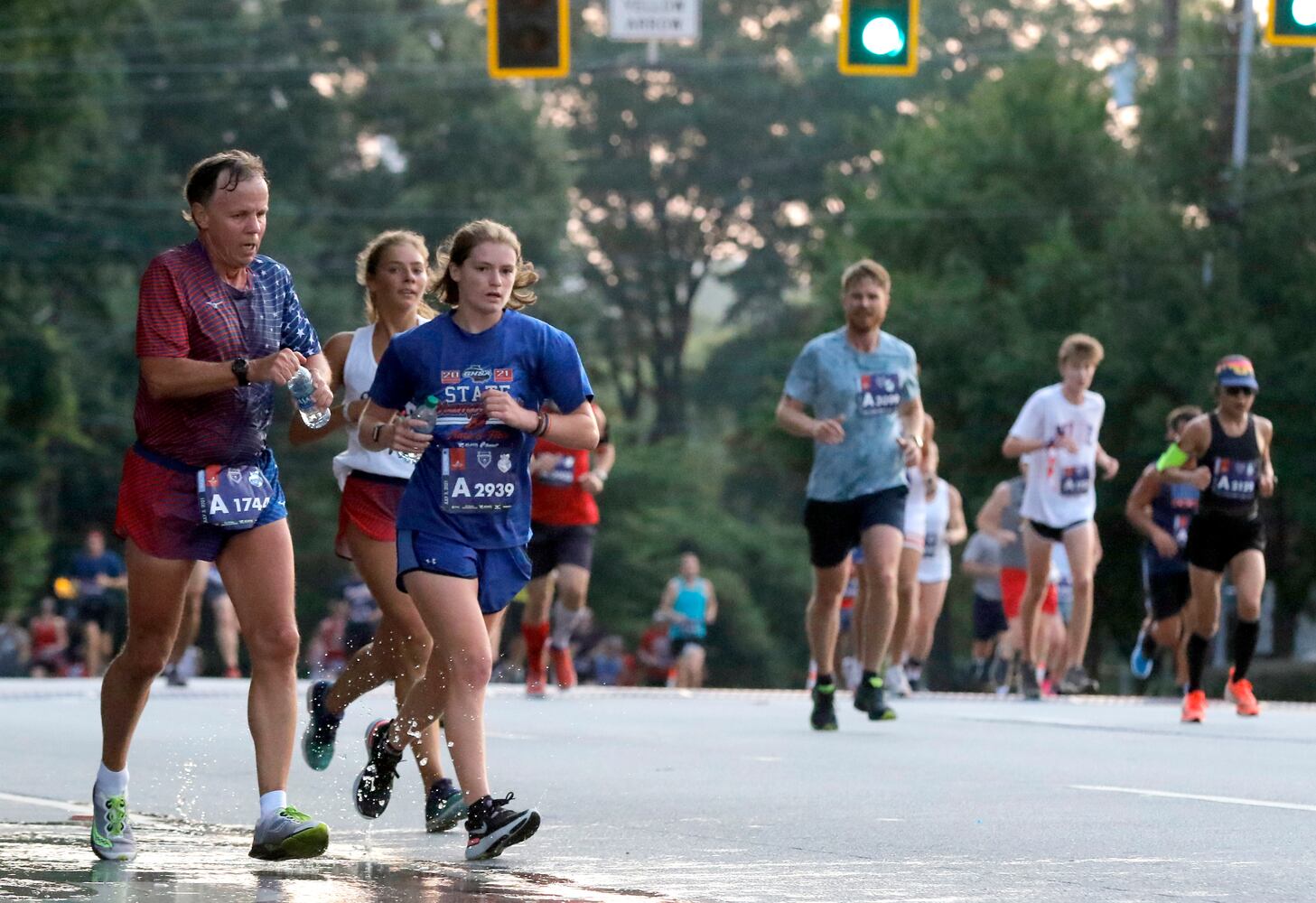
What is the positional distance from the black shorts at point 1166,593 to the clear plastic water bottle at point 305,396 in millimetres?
12839

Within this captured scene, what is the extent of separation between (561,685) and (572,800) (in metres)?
8.90

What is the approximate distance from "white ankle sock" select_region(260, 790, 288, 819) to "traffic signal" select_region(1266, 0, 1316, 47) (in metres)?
10.6

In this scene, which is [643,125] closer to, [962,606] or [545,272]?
[545,272]

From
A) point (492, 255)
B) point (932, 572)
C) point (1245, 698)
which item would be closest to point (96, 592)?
point (932, 572)

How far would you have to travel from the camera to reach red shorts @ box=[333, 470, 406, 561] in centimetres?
896

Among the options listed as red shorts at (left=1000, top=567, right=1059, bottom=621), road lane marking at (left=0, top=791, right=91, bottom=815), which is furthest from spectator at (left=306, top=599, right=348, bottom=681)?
road lane marking at (left=0, top=791, right=91, bottom=815)

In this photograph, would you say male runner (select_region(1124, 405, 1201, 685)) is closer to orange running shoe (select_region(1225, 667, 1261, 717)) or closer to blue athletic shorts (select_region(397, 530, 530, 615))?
orange running shoe (select_region(1225, 667, 1261, 717))

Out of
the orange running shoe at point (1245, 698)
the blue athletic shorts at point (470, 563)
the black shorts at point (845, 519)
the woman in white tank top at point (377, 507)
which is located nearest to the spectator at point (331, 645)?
the orange running shoe at point (1245, 698)

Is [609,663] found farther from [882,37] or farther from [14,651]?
[882,37]

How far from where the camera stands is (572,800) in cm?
961

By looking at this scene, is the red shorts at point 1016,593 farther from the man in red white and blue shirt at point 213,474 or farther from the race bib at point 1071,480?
the man in red white and blue shirt at point 213,474

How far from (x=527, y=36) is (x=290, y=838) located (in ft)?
36.2

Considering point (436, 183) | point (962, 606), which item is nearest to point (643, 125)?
point (436, 183)

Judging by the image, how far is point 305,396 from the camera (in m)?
7.41
